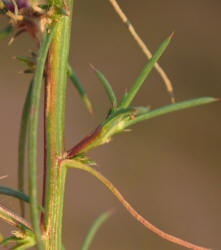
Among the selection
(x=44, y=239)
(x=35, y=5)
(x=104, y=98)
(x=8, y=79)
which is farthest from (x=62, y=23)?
(x=8, y=79)

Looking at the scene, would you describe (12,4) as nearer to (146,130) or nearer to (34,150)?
(34,150)

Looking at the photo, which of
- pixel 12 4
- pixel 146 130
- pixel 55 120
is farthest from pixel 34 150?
pixel 146 130

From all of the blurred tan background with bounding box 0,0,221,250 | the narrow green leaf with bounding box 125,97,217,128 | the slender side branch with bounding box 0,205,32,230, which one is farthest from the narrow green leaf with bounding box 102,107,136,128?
the blurred tan background with bounding box 0,0,221,250

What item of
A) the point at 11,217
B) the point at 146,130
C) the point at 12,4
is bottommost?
the point at 11,217

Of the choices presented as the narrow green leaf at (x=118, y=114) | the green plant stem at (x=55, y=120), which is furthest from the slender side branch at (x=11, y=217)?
the narrow green leaf at (x=118, y=114)

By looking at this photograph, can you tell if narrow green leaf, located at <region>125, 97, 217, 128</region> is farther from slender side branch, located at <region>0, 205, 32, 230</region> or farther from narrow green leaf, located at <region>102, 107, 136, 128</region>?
slender side branch, located at <region>0, 205, 32, 230</region>

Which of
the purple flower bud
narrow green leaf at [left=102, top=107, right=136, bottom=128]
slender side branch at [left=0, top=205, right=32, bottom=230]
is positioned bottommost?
slender side branch at [left=0, top=205, right=32, bottom=230]
